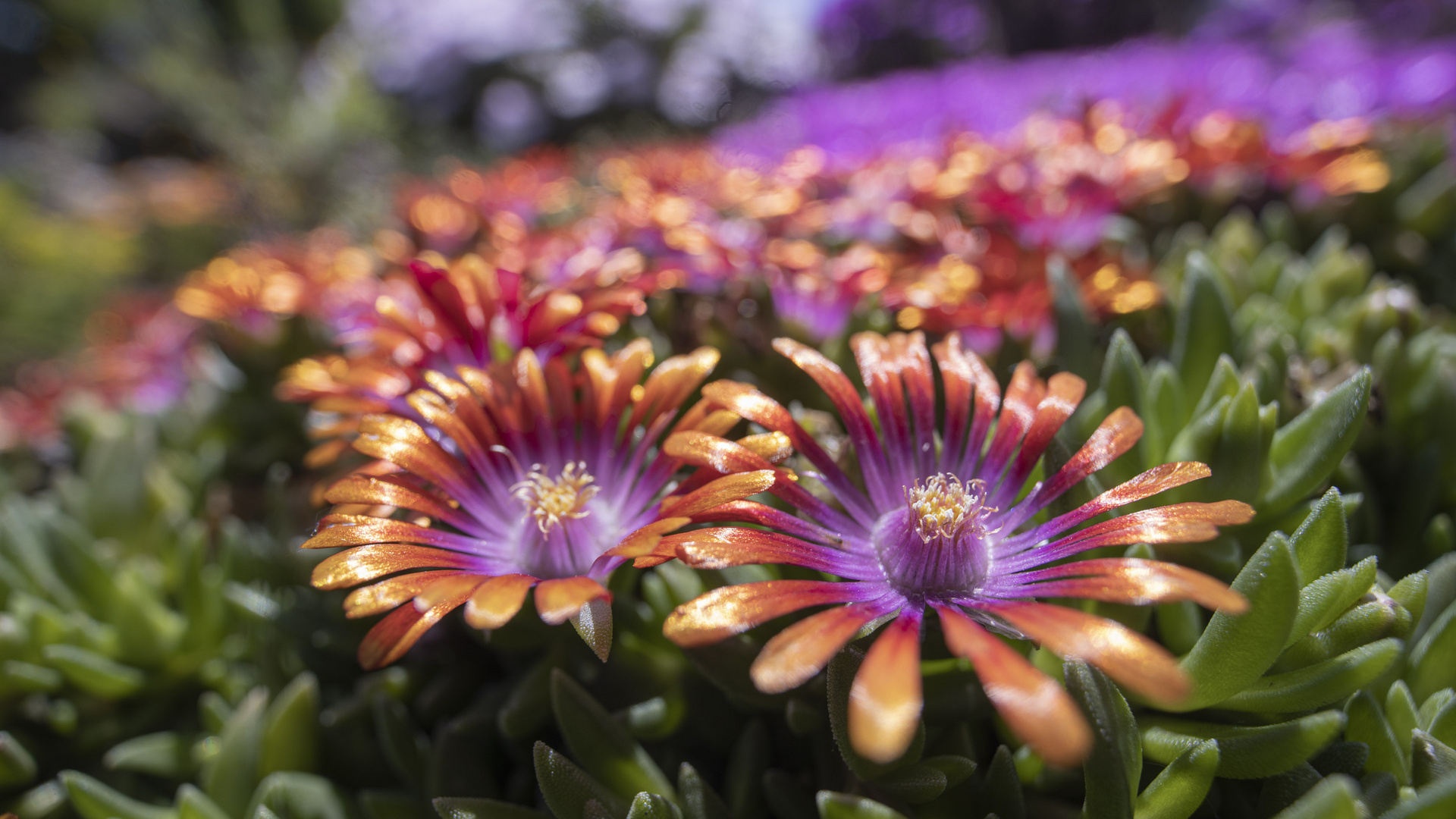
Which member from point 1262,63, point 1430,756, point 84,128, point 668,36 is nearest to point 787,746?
point 1430,756

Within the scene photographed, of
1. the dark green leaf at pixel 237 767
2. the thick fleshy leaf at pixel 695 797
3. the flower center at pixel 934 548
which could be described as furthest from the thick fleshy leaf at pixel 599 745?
the dark green leaf at pixel 237 767

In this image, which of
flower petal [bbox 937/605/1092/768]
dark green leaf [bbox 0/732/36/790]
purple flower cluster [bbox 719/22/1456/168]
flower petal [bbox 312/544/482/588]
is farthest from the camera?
purple flower cluster [bbox 719/22/1456/168]

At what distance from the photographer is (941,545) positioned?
33.5 inches

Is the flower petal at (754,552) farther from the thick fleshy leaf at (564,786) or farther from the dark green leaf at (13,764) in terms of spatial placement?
the dark green leaf at (13,764)

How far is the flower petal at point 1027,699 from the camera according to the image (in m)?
0.49

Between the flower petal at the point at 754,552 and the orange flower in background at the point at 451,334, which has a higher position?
the orange flower in background at the point at 451,334

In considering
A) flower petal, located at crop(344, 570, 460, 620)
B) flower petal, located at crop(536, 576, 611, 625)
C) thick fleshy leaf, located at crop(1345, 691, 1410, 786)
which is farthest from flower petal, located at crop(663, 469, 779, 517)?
thick fleshy leaf, located at crop(1345, 691, 1410, 786)

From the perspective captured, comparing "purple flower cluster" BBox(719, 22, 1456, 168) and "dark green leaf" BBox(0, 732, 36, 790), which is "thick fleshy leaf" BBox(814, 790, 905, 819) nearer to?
"dark green leaf" BBox(0, 732, 36, 790)

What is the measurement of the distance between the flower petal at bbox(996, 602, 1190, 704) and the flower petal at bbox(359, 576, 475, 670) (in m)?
0.48

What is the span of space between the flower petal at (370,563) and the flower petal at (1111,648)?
0.55m

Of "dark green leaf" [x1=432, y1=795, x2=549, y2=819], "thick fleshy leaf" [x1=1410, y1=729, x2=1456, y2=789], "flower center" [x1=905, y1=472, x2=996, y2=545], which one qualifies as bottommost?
"thick fleshy leaf" [x1=1410, y1=729, x2=1456, y2=789]

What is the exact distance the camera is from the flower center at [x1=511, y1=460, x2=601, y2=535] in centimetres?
94

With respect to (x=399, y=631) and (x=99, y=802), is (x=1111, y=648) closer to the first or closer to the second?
(x=399, y=631)

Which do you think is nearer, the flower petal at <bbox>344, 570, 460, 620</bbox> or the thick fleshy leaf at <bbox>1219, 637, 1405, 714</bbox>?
the flower petal at <bbox>344, 570, 460, 620</bbox>
